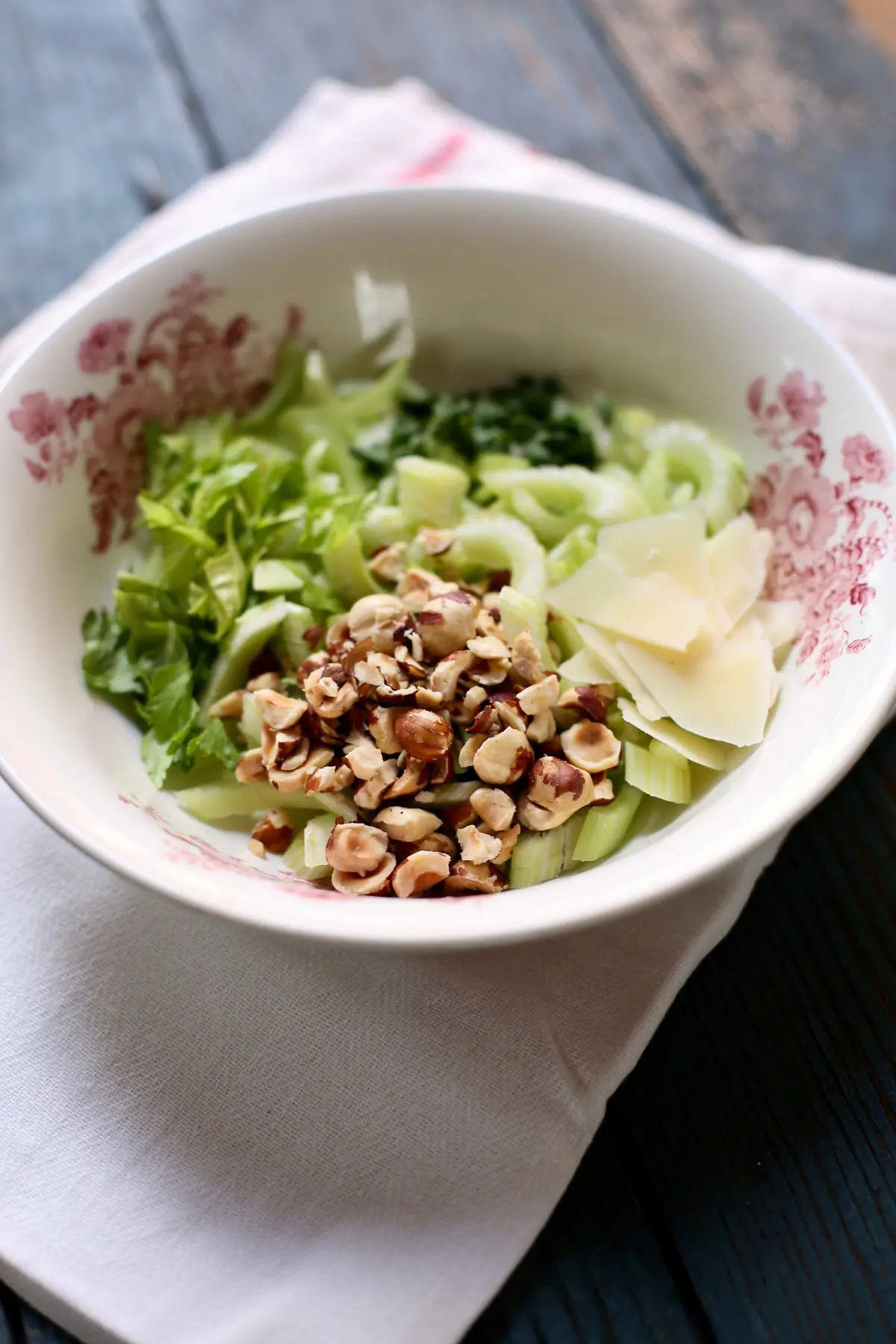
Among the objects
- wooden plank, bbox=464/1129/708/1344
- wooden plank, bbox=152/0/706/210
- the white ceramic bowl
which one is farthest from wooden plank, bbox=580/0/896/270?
wooden plank, bbox=464/1129/708/1344

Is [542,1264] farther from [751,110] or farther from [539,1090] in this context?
[751,110]

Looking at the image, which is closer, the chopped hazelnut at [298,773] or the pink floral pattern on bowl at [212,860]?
the pink floral pattern on bowl at [212,860]

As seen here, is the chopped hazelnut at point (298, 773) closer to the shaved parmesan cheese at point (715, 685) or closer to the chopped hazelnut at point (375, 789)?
the chopped hazelnut at point (375, 789)

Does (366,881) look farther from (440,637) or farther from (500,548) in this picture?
(500,548)

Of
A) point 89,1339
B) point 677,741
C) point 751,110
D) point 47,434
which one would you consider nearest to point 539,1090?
point 677,741

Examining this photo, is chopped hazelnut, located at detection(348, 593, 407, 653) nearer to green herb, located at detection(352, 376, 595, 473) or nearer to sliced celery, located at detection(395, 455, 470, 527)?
sliced celery, located at detection(395, 455, 470, 527)

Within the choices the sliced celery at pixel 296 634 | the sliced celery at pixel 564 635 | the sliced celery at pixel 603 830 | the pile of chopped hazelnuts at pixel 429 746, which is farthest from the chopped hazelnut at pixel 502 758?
the sliced celery at pixel 296 634
